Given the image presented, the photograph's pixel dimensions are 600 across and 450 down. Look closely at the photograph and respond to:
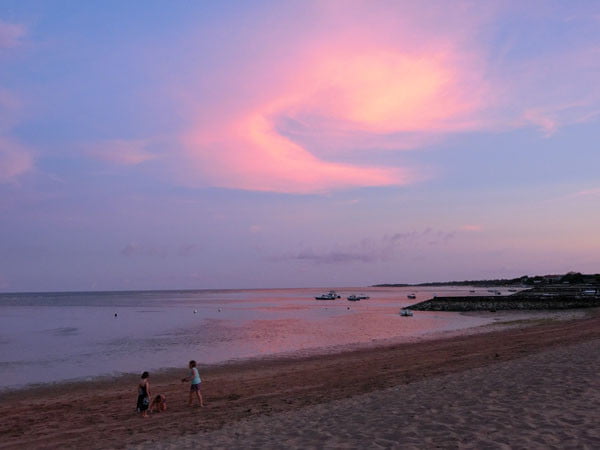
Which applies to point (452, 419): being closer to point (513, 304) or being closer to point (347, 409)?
point (347, 409)

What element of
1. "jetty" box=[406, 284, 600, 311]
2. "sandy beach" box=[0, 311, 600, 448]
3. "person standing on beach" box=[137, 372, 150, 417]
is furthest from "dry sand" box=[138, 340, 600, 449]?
"jetty" box=[406, 284, 600, 311]

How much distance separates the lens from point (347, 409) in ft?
41.9

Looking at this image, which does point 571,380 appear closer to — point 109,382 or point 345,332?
point 109,382

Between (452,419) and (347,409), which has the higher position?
(452,419)

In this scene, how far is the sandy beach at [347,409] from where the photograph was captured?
9.35 meters

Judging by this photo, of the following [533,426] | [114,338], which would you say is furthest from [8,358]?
[533,426]

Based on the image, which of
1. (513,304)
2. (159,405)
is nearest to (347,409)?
(159,405)

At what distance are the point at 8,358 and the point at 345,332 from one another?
28.2 meters

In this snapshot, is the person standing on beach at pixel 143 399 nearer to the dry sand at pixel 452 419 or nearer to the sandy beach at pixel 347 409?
the sandy beach at pixel 347 409

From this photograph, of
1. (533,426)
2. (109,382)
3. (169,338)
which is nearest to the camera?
(533,426)

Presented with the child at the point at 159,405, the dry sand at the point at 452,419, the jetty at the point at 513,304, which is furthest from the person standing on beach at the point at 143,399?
the jetty at the point at 513,304

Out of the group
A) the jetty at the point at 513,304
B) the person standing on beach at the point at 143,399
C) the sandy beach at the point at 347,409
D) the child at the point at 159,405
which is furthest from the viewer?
the jetty at the point at 513,304

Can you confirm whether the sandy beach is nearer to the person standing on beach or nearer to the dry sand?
the dry sand

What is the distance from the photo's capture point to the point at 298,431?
10.7 metres
